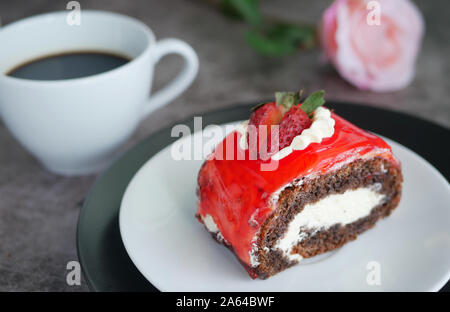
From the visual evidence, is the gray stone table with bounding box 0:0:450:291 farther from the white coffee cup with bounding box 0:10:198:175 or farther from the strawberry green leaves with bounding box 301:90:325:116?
the strawberry green leaves with bounding box 301:90:325:116

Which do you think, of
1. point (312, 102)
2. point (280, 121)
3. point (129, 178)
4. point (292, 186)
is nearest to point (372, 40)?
point (312, 102)

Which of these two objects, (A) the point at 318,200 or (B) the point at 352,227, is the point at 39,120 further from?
(B) the point at 352,227

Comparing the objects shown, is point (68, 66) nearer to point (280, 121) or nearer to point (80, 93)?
point (80, 93)

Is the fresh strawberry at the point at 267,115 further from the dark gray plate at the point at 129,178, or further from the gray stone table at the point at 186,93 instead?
the gray stone table at the point at 186,93

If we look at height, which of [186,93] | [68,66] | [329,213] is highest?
[68,66]

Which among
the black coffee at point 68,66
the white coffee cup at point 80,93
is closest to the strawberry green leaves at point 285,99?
the white coffee cup at point 80,93
